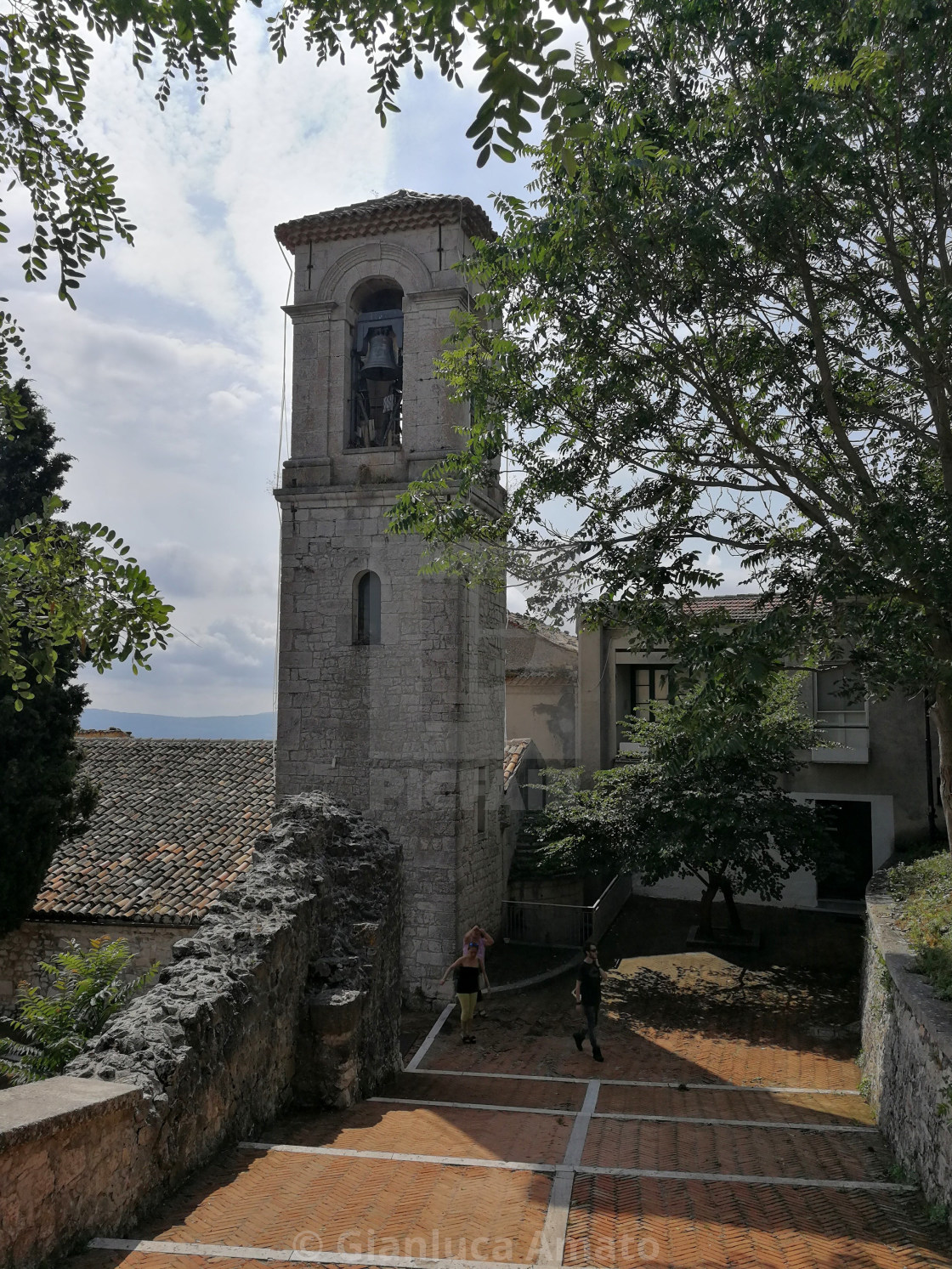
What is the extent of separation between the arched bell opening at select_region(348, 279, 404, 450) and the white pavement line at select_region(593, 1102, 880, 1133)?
37.0 feet

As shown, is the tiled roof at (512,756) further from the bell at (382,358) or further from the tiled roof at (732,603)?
the bell at (382,358)

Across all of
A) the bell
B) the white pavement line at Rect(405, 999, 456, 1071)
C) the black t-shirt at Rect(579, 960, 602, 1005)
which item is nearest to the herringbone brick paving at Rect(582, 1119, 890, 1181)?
the black t-shirt at Rect(579, 960, 602, 1005)

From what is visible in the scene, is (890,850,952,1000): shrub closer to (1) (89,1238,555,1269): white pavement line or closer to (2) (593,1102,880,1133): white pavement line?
(2) (593,1102,880,1133): white pavement line

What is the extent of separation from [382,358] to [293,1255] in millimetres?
14257

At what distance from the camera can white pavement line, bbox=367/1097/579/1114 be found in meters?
8.25

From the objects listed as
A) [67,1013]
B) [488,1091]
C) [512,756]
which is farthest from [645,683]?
[67,1013]

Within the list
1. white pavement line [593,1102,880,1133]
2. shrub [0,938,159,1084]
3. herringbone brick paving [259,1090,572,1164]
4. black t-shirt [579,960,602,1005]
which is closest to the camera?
herringbone brick paving [259,1090,572,1164]

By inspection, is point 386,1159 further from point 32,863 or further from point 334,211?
point 334,211

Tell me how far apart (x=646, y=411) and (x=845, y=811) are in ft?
45.0

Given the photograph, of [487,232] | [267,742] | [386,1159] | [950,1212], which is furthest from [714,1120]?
[487,232]

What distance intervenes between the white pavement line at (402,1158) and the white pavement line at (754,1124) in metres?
2.31

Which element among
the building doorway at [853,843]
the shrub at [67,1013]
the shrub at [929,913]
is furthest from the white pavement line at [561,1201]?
the building doorway at [853,843]

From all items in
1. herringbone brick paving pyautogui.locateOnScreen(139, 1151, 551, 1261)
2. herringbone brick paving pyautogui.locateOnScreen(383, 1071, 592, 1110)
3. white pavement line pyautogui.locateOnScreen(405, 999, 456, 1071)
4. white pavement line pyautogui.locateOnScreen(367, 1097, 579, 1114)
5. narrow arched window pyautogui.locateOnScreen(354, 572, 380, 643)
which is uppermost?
narrow arched window pyautogui.locateOnScreen(354, 572, 380, 643)

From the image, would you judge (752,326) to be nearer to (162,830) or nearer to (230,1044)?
(230,1044)
